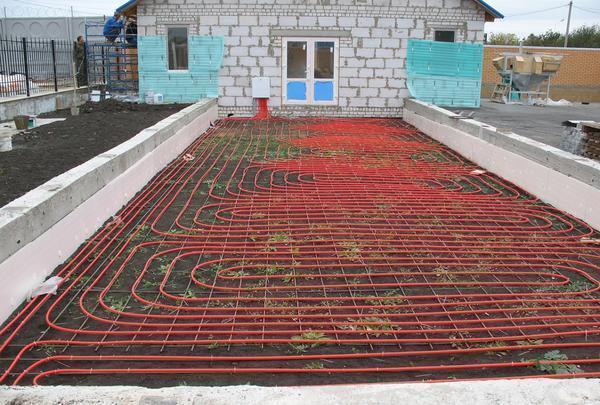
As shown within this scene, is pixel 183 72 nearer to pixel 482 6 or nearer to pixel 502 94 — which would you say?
pixel 482 6

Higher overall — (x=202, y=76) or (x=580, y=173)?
(x=202, y=76)

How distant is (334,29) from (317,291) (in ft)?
41.9

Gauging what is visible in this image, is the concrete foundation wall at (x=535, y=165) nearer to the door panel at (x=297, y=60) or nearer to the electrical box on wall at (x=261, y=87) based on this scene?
the door panel at (x=297, y=60)

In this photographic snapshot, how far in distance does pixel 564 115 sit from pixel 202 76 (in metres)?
10.8

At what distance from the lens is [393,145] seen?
1147 cm

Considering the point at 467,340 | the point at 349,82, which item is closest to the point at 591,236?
the point at 467,340

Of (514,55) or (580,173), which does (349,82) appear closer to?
(514,55)

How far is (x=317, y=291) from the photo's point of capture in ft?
15.0

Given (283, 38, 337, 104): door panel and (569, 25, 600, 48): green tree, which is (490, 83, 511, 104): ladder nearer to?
(283, 38, 337, 104): door panel

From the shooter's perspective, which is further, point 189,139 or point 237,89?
point 237,89

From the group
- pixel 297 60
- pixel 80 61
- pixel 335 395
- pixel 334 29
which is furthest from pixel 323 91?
pixel 335 395

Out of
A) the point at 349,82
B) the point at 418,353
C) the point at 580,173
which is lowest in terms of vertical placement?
the point at 418,353

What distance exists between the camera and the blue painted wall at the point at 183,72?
16.0 m

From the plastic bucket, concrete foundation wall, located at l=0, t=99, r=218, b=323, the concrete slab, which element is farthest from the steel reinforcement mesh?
the plastic bucket
